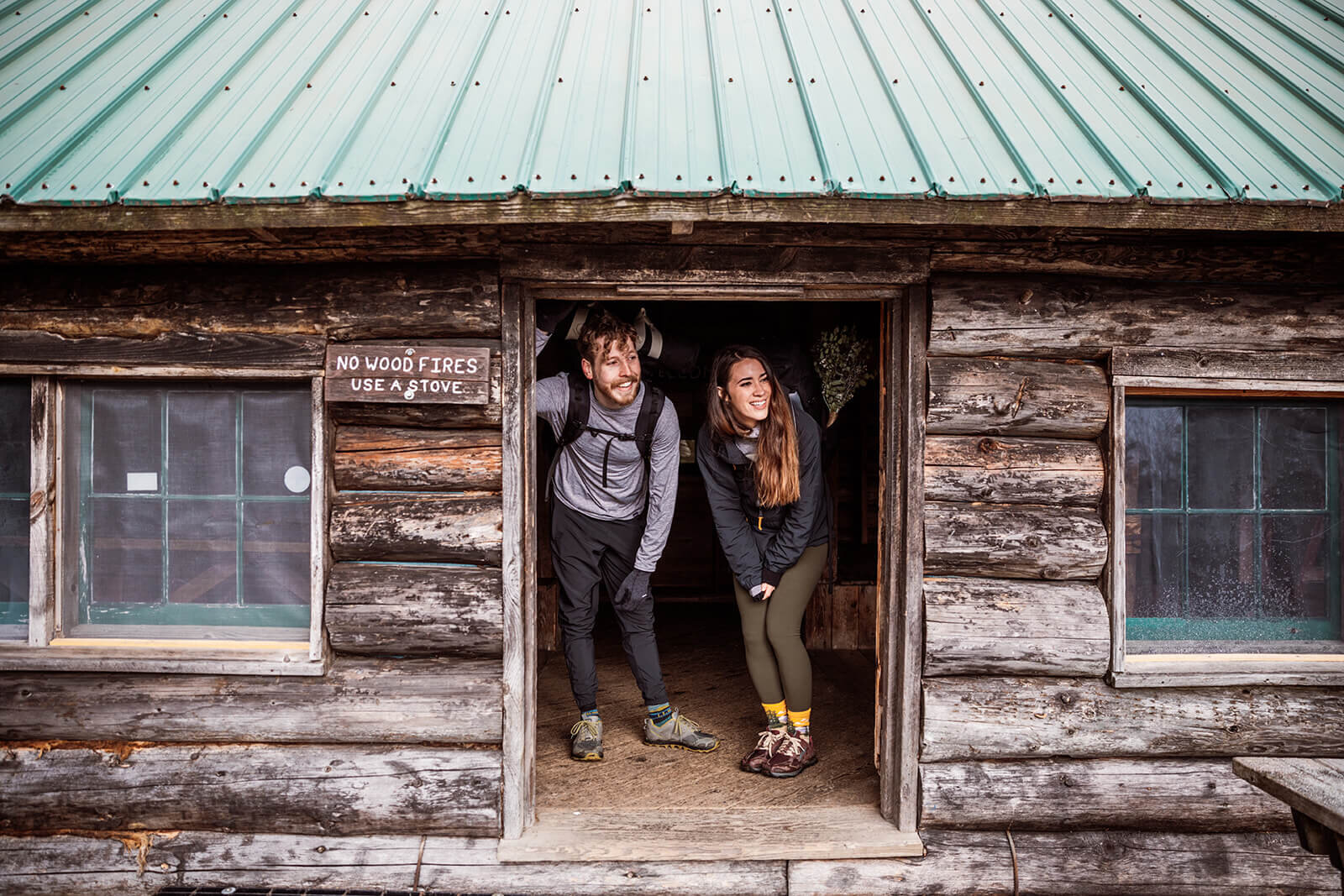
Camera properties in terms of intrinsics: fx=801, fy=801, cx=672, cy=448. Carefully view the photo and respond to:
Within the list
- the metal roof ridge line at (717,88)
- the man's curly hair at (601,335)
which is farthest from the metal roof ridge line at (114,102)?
the metal roof ridge line at (717,88)

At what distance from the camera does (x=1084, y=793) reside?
355cm

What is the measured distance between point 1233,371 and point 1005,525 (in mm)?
1181

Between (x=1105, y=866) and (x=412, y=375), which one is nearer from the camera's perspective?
(x=412, y=375)

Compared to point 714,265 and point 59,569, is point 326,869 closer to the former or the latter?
point 59,569

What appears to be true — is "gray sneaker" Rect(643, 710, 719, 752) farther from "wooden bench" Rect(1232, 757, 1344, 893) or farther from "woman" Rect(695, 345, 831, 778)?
"wooden bench" Rect(1232, 757, 1344, 893)

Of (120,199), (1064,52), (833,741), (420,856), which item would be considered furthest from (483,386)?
(1064,52)

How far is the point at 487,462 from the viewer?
11.4 ft

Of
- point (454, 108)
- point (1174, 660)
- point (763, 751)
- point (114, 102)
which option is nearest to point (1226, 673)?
point (1174, 660)

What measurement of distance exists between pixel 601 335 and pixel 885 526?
5.37 feet

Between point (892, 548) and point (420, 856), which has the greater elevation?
point (892, 548)

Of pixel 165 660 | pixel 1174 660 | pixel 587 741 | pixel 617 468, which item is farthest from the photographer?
pixel 587 741

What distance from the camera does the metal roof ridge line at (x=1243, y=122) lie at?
9.62 feet

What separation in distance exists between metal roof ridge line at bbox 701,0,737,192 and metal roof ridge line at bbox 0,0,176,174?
2859 mm

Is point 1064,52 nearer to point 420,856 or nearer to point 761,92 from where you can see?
point 761,92
